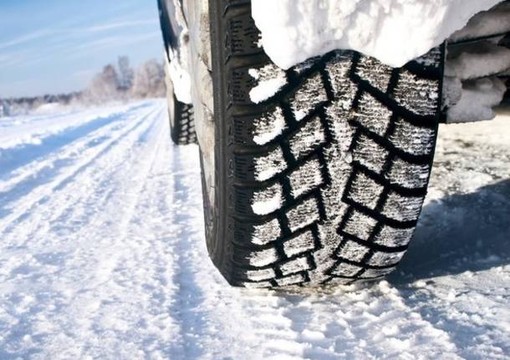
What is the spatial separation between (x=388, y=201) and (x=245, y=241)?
0.99 ft

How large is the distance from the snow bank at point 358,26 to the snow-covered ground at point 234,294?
1.72 feet

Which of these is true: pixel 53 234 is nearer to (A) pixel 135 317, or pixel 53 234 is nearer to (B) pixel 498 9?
(A) pixel 135 317

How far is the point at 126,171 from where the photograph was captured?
3.79m

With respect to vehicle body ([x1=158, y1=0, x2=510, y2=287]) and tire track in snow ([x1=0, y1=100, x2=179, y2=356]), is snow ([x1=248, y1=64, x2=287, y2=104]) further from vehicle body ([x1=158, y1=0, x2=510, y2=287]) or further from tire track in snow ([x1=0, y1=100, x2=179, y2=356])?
tire track in snow ([x1=0, y1=100, x2=179, y2=356])

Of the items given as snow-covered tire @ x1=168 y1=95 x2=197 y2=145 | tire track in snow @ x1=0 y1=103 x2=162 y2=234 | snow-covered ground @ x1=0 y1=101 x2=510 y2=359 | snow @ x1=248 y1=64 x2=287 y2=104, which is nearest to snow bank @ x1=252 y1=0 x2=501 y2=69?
snow @ x1=248 y1=64 x2=287 y2=104

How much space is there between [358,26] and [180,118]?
3.12 metres

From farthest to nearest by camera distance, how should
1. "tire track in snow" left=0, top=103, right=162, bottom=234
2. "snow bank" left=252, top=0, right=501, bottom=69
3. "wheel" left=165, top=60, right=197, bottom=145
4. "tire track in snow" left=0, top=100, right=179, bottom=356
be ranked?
"wheel" left=165, top=60, right=197, bottom=145 → "tire track in snow" left=0, top=103, right=162, bottom=234 → "tire track in snow" left=0, top=100, right=179, bottom=356 → "snow bank" left=252, top=0, right=501, bottom=69

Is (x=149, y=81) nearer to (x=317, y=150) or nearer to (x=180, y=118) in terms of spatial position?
(x=180, y=118)

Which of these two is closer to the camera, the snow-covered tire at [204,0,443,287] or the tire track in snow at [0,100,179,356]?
the snow-covered tire at [204,0,443,287]

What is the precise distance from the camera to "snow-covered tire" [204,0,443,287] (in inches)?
37.7

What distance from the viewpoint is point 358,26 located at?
0.90m

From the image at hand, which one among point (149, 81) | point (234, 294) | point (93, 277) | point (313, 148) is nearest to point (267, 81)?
point (313, 148)

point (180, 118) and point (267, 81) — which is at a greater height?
point (267, 81)

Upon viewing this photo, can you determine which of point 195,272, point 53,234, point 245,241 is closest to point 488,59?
point 245,241
